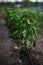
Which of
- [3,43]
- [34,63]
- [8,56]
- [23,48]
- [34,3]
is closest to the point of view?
[34,63]

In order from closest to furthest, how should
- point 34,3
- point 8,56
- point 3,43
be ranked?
point 8,56 → point 3,43 → point 34,3

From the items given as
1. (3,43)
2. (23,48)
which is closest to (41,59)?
(23,48)

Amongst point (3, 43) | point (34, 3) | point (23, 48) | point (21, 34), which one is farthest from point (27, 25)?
point (34, 3)

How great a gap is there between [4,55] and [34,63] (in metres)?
0.83

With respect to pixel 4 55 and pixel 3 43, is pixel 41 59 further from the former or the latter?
pixel 3 43

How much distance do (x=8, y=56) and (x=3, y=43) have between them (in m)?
1.23

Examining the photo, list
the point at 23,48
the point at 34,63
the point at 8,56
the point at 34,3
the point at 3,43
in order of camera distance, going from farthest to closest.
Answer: the point at 34,3 < the point at 3,43 < the point at 23,48 < the point at 8,56 < the point at 34,63

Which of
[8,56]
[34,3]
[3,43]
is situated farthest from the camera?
[34,3]

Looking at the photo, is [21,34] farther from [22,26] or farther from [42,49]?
[42,49]

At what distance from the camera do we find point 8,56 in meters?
5.05

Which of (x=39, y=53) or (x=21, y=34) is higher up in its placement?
(x=21, y=34)

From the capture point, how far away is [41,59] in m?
4.88

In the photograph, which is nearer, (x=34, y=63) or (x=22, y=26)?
(x=34, y=63)

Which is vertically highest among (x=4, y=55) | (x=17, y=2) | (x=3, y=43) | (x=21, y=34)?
(x=21, y=34)
